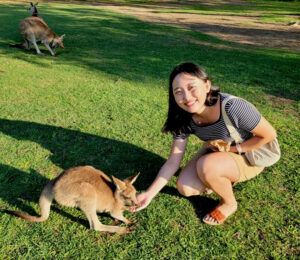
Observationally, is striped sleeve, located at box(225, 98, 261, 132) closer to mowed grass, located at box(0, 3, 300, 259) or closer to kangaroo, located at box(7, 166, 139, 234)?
mowed grass, located at box(0, 3, 300, 259)

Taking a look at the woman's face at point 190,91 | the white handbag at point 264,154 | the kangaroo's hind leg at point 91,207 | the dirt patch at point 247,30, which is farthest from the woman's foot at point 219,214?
the dirt patch at point 247,30

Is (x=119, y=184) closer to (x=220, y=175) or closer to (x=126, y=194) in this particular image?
(x=126, y=194)

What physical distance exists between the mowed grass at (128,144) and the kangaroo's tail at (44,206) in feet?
0.22

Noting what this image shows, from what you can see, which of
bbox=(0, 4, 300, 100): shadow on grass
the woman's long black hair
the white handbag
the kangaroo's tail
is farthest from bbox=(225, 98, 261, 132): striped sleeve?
bbox=(0, 4, 300, 100): shadow on grass

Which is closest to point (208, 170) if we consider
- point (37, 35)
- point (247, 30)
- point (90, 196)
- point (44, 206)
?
point (90, 196)

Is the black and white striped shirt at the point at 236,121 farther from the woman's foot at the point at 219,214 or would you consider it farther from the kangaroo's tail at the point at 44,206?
the kangaroo's tail at the point at 44,206

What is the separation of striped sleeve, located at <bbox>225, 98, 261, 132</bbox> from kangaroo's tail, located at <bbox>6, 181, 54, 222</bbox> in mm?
1338

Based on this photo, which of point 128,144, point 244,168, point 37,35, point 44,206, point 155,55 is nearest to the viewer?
point 44,206

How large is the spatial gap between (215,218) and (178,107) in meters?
0.83

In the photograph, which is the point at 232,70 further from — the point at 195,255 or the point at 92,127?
the point at 195,255

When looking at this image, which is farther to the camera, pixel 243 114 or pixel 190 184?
pixel 190 184

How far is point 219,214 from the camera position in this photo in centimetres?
295

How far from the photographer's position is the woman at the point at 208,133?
277 cm

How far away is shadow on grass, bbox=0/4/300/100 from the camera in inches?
250
